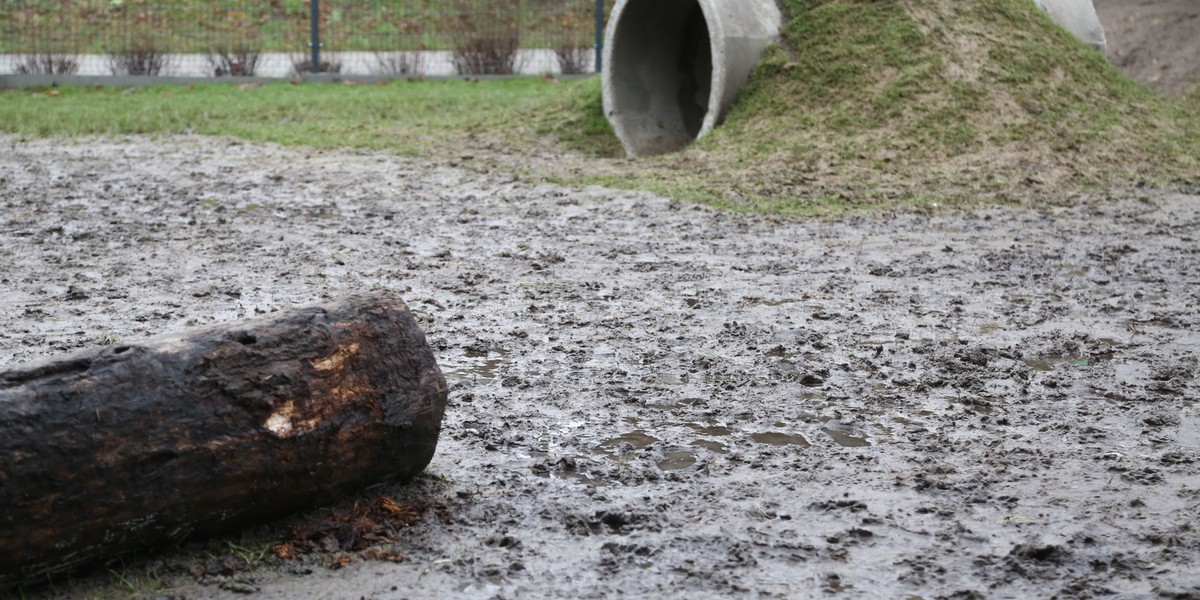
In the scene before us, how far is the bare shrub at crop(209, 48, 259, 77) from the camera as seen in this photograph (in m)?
17.4

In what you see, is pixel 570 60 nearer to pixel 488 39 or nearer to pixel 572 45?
pixel 572 45

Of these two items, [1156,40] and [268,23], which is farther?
[268,23]

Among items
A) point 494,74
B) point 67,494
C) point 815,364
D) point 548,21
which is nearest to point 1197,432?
Answer: point 815,364

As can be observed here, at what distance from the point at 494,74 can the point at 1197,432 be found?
49.4ft

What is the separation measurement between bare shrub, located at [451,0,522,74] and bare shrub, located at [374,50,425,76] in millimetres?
509

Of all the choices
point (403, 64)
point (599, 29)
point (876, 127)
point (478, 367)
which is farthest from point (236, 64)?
point (478, 367)

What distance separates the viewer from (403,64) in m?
18.3

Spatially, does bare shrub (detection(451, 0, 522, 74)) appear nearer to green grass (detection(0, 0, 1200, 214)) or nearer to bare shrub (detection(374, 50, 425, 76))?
bare shrub (detection(374, 50, 425, 76))

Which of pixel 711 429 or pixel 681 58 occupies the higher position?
pixel 681 58

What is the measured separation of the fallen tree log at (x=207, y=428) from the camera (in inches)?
119

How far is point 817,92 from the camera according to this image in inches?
420

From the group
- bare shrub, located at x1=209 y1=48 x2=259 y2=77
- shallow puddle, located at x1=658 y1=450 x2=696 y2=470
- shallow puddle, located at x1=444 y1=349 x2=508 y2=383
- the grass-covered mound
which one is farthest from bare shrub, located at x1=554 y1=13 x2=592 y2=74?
shallow puddle, located at x1=658 y1=450 x2=696 y2=470

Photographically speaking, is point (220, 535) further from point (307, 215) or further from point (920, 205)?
point (920, 205)

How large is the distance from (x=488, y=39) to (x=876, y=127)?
32.7 ft
